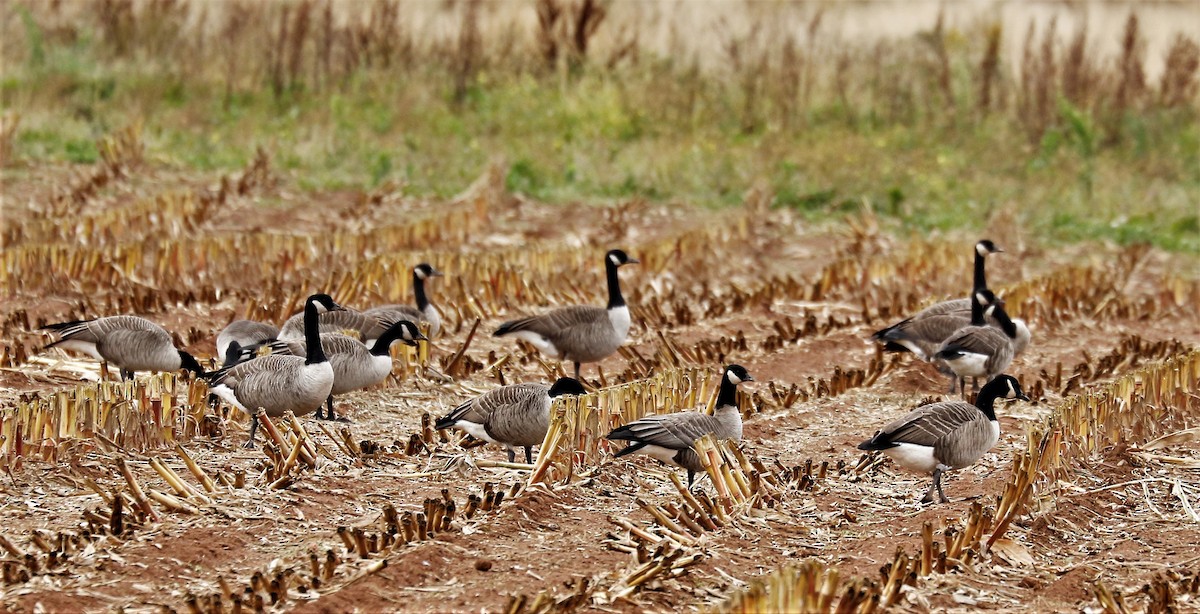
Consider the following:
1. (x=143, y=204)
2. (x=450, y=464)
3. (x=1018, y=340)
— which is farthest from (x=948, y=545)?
(x=143, y=204)

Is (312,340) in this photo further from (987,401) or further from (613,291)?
(987,401)

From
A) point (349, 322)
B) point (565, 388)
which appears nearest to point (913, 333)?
point (565, 388)

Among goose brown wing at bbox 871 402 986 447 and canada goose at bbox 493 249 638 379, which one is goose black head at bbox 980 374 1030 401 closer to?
goose brown wing at bbox 871 402 986 447

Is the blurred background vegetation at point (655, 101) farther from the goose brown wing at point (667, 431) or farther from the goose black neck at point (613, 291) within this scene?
the goose brown wing at point (667, 431)

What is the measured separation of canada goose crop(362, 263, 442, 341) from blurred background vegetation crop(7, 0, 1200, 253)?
8.78m

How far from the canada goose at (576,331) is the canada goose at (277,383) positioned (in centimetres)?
248

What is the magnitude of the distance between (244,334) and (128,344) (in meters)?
0.88

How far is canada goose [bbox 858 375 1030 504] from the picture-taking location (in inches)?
383

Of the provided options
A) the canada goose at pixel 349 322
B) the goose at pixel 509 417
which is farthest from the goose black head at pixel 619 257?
the goose at pixel 509 417

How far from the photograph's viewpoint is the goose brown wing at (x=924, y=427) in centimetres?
973

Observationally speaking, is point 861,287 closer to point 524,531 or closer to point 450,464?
point 450,464

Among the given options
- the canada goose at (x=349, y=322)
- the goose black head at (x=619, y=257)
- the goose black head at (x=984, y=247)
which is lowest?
the canada goose at (x=349, y=322)

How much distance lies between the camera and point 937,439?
9734 mm

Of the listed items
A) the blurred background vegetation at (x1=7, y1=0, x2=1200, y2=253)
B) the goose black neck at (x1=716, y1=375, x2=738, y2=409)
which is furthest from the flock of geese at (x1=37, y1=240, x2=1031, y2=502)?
the blurred background vegetation at (x1=7, y1=0, x2=1200, y2=253)
